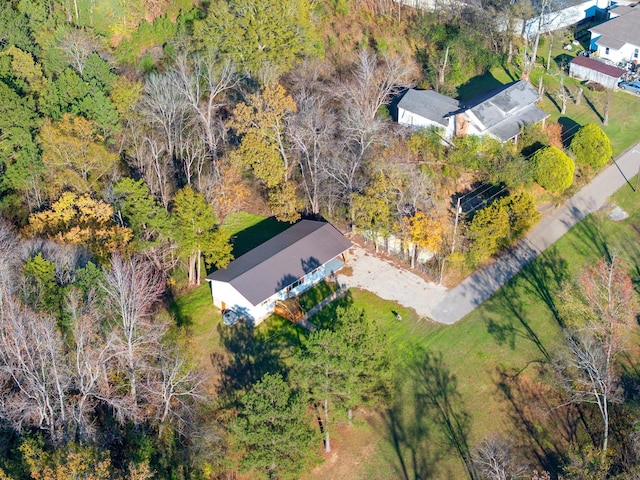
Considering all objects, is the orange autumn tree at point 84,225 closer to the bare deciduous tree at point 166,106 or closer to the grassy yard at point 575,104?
the bare deciduous tree at point 166,106

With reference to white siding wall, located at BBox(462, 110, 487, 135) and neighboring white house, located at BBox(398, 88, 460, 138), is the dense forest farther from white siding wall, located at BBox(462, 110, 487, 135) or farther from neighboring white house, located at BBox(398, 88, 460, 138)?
neighboring white house, located at BBox(398, 88, 460, 138)

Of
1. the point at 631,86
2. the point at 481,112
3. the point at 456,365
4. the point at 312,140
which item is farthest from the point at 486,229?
the point at 631,86

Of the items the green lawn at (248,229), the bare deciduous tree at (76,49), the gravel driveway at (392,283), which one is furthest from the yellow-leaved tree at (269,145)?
the bare deciduous tree at (76,49)

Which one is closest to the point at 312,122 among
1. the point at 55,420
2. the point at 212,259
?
the point at 212,259

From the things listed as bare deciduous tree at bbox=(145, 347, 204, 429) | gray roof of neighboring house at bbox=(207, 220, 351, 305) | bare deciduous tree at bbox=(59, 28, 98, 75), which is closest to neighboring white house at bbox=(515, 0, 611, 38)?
gray roof of neighboring house at bbox=(207, 220, 351, 305)

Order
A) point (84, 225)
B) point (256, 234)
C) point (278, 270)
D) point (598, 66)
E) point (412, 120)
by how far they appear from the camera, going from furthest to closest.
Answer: point (598, 66) < point (412, 120) < point (256, 234) < point (278, 270) < point (84, 225)

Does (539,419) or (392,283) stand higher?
(392,283)

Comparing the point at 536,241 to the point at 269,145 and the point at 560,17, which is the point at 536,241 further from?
the point at 560,17

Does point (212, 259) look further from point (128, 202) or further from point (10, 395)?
point (10, 395)
